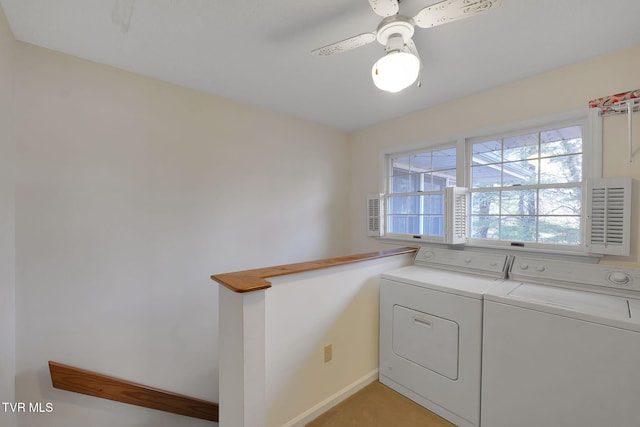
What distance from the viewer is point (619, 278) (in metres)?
1.47

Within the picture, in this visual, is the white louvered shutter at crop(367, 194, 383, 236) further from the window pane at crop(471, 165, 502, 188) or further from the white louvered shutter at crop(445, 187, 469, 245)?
the window pane at crop(471, 165, 502, 188)

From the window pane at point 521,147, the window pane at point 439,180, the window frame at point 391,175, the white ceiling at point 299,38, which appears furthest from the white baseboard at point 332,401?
the white ceiling at point 299,38

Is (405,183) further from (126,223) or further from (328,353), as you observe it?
A: (126,223)

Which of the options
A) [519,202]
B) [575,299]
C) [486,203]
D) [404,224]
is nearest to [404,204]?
[404,224]

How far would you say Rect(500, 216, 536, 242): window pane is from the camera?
6.61ft

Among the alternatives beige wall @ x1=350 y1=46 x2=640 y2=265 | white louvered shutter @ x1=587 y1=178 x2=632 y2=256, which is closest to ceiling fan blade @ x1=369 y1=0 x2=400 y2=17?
beige wall @ x1=350 y1=46 x2=640 y2=265

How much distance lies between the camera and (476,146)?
7.63ft

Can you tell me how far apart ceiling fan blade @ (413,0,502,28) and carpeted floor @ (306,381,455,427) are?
2122mm

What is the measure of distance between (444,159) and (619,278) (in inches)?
59.8

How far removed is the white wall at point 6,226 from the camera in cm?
138

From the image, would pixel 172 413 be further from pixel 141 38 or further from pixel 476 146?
pixel 476 146

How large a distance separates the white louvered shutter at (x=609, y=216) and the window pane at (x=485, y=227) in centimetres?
57

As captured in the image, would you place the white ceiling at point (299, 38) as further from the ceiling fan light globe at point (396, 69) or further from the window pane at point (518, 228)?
the window pane at point (518, 228)

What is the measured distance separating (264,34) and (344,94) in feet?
3.15
